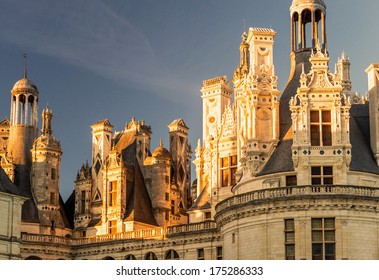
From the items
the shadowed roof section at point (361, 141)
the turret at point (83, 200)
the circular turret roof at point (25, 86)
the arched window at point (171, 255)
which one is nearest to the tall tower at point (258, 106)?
the shadowed roof section at point (361, 141)

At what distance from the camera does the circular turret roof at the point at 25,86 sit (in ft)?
234

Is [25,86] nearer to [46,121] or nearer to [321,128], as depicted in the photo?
[46,121]

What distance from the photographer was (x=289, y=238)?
48.9m

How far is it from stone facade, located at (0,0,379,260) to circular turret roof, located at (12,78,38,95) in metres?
0.09

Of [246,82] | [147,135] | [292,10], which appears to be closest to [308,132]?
[246,82]

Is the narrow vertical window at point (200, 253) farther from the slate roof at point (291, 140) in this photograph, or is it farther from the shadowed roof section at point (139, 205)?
the slate roof at point (291, 140)

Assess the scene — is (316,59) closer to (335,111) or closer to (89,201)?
(335,111)

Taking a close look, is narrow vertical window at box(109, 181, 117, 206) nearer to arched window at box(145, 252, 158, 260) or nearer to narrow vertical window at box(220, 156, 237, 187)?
arched window at box(145, 252, 158, 260)

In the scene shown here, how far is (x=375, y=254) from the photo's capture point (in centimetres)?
4859

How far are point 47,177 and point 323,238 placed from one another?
2503 centimetres

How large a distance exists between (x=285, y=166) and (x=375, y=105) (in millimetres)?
6395

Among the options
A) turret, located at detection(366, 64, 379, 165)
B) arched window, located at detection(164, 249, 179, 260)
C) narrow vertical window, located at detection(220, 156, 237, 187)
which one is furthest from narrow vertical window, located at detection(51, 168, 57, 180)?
turret, located at detection(366, 64, 379, 165)

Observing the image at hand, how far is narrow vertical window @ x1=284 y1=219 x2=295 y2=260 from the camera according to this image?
160ft

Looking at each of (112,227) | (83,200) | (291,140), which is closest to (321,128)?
(291,140)
